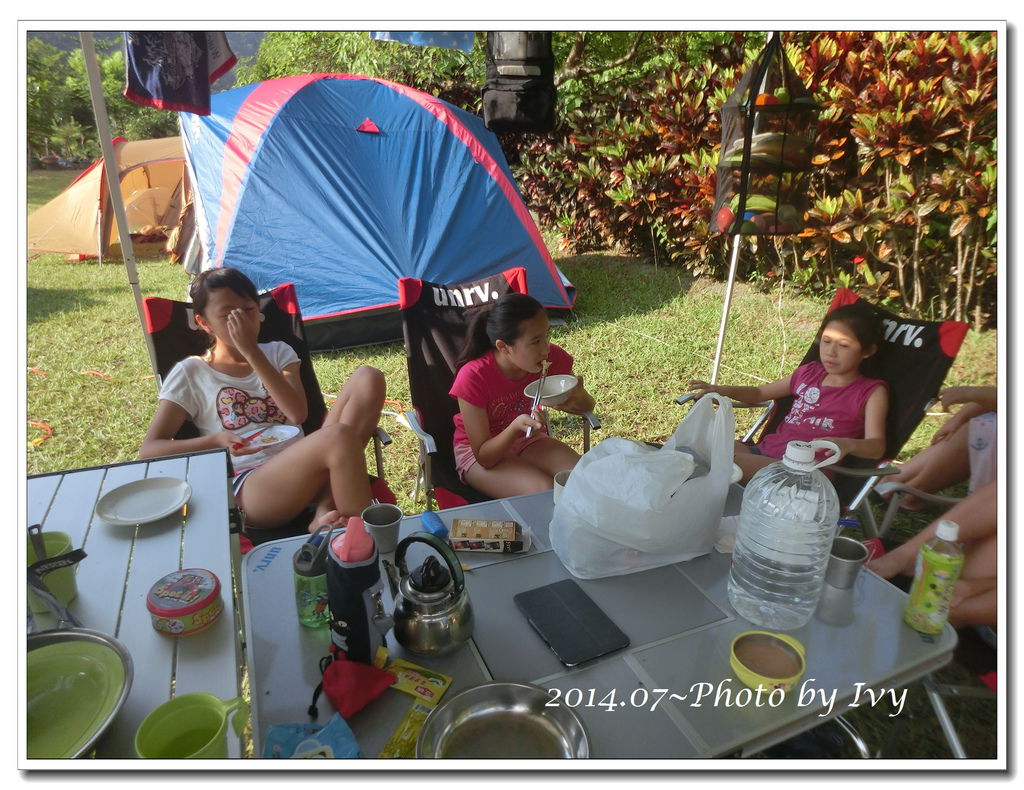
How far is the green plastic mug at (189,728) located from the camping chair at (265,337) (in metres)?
1.26

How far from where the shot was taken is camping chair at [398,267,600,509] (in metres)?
2.49

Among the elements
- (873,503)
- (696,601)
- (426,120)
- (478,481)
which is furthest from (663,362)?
(696,601)

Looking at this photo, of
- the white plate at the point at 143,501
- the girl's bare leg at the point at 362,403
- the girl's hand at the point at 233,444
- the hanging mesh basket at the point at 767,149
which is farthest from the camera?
the hanging mesh basket at the point at 767,149

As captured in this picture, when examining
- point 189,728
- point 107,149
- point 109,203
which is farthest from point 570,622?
point 109,203

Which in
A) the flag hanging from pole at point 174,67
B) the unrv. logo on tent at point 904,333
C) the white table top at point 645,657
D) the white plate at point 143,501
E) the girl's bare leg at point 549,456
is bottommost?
the girl's bare leg at point 549,456

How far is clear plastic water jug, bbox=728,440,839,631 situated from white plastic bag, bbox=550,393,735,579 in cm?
9

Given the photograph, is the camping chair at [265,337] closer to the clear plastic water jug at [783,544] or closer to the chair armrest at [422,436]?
the chair armrest at [422,436]

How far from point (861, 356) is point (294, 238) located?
4018 mm

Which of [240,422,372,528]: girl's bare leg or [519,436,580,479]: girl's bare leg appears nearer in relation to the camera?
[240,422,372,528]: girl's bare leg

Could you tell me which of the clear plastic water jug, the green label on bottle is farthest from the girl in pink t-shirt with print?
the green label on bottle

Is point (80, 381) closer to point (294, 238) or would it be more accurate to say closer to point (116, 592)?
point (294, 238)

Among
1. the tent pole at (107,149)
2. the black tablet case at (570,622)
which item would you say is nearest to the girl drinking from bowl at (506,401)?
the black tablet case at (570,622)

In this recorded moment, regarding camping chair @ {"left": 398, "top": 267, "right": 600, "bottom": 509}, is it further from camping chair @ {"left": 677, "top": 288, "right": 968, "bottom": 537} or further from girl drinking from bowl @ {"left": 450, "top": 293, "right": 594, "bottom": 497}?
camping chair @ {"left": 677, "top": 288, "right": 968, "bottom": 537}

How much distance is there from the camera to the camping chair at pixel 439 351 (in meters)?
2.49
